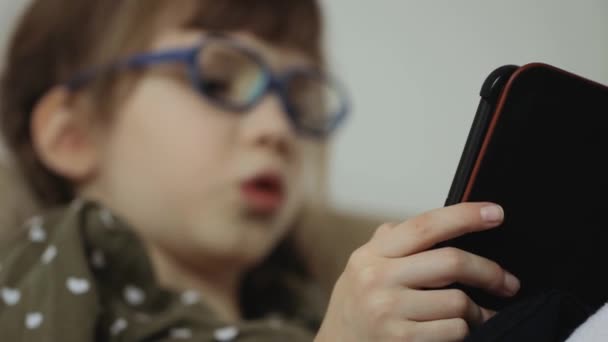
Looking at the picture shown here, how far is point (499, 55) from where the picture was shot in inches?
13.4

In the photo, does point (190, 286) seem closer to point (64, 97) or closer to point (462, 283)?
point (64, 97)

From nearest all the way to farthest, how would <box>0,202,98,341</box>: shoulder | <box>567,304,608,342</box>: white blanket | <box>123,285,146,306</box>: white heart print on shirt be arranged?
<box>567,304,608,342</box>: white blanket → <box>0,202,98,341</box>: shoulder → <box>123,285,146,306</box>: white heart print on shirt

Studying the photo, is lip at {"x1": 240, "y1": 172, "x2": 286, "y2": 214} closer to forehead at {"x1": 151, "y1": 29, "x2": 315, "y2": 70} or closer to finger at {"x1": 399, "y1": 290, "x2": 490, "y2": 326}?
forehead at {"x1": 151, "y1": 29, "x2": 315, "y2": 70}

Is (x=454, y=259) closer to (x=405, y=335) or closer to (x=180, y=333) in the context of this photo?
(x=405, y=335)

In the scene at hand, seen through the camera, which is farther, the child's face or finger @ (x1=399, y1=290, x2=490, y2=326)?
the child's face

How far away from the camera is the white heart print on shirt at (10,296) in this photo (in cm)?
45

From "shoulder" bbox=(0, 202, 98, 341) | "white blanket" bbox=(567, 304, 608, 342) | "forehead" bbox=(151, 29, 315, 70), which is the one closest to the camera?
"white blanket" bbox=(567, 304, 608, 342)

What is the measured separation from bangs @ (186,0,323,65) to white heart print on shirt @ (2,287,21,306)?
1.06 feet

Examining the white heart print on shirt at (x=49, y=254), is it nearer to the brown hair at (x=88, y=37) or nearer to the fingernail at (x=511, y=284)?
the brown hair at (x=88, y=37)

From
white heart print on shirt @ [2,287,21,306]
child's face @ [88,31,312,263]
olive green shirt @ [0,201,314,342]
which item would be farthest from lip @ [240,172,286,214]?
white heart print on shirt @ [2,287,21,306]

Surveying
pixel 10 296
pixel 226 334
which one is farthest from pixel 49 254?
pixel 226 334

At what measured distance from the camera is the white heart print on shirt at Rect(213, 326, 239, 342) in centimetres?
48

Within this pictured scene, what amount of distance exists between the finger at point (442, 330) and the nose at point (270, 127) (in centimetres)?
36

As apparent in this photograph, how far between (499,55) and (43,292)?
1.14ft
